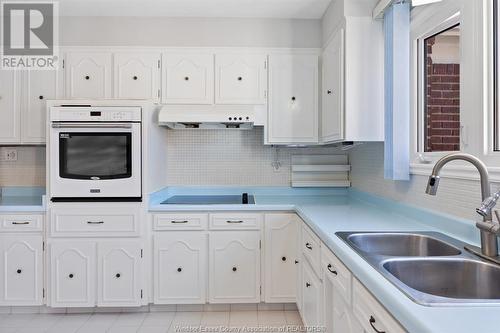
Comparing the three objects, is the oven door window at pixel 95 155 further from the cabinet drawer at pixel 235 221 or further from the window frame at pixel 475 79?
the window frame at pixel 475 79

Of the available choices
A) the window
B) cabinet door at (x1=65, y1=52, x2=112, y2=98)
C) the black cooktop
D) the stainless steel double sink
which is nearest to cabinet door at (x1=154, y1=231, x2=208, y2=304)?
the black cooktop

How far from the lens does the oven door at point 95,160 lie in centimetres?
259

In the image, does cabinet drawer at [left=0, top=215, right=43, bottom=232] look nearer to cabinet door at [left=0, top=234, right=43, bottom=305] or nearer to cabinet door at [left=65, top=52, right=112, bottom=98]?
cabinet door at [left=0, top=234, right=43, bottom=305]

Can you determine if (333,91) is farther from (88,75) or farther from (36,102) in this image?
(36,102)

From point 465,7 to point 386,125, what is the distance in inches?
30.4

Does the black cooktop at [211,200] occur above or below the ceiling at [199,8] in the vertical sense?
below

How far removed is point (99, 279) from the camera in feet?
8.70

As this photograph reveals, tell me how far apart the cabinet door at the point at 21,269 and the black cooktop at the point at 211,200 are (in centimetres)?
100

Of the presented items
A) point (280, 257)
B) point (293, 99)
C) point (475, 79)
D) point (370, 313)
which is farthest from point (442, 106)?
point (280, 257)

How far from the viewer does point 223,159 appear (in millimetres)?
3266

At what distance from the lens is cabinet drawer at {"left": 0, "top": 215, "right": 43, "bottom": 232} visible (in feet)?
8.70

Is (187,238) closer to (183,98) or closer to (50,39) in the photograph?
(183,98)

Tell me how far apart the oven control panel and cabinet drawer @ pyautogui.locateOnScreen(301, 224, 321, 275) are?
1534 mm

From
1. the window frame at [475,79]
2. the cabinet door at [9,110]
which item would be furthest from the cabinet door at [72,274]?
the window frame at [475,79]
